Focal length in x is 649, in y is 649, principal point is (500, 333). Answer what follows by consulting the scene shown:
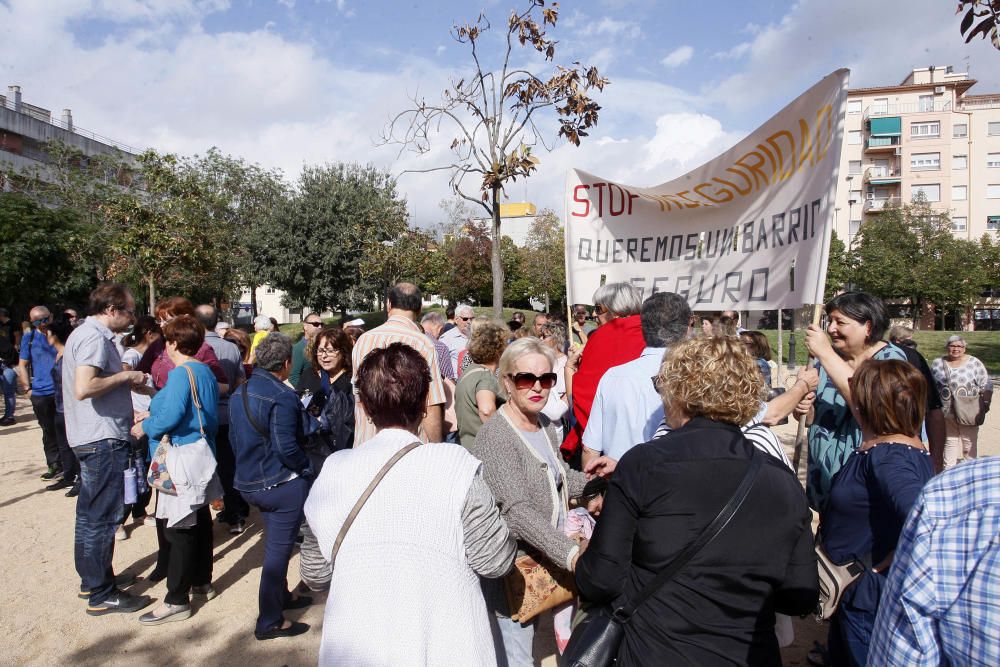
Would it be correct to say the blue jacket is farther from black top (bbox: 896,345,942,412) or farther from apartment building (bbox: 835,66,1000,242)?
apartment building (bbox: 835,66,1000,242)

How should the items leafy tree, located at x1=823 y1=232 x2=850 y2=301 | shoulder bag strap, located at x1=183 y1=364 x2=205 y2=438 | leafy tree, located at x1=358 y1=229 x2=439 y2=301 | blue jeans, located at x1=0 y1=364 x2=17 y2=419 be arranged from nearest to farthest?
shoulder bag strap, located at x1=183 y1=364 x2=205 y2=438
blue jeans, located at x1=0 y1=364 x2=17 y2=419
leafy tree, located at x1=358 y1=229 x2=439 y2=301
leafy tree, located at x1=823 y1=232 x2=850 y2=301

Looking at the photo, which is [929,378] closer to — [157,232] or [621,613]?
[621,613]

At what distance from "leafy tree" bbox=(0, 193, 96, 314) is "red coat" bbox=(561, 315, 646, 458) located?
1940cm

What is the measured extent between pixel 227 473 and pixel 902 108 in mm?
66777

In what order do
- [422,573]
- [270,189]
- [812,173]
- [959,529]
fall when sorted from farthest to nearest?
[270,189] < [812,173] < [422,573] < [959,529]

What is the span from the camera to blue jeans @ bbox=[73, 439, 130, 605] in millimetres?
4086

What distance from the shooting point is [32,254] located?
18.7m

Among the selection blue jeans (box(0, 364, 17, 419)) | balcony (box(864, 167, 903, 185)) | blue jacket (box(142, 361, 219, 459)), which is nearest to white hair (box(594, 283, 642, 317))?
blue jacket (box(142, 361, 219, 459))

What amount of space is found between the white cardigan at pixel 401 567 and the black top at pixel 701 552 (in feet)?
1.36

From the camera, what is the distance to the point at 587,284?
5.92m

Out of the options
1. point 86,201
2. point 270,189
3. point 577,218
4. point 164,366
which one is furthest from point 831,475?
point 270,189

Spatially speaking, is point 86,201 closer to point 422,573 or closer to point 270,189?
point 270,189

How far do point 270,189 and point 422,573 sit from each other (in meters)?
41.9

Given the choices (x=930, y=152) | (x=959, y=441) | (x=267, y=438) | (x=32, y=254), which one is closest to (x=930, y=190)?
(x=930, y=152)
